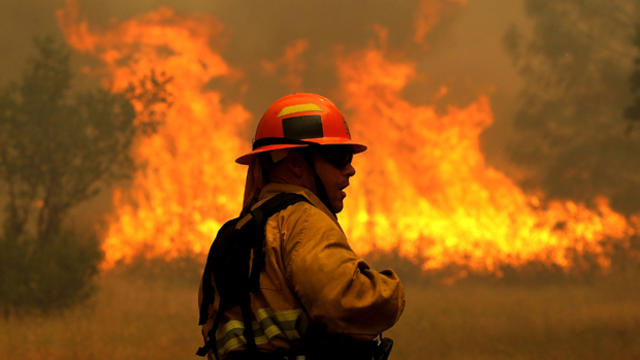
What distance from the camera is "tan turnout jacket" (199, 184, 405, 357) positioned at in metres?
3.29

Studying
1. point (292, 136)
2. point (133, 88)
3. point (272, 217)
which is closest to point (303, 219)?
point (272, 217)

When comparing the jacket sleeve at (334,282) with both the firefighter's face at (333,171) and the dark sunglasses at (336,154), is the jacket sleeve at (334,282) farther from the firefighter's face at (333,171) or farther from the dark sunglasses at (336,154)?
the dark sunglasses at (336,154)

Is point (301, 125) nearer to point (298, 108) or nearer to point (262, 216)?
point (298, 108)

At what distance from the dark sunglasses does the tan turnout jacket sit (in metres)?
0.49

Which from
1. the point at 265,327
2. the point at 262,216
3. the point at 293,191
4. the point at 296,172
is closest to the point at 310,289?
the point at 265,327

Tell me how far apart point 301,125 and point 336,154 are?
0.95 ft

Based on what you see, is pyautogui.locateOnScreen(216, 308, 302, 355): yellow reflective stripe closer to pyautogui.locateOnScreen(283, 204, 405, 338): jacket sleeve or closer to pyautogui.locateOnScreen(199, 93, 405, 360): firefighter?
pyautogui.locateOnScreen(199, 93, 405, 360): firefighter

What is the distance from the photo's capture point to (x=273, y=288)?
348 cm

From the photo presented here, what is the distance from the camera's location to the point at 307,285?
3.31m

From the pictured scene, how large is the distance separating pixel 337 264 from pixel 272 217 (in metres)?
0.51

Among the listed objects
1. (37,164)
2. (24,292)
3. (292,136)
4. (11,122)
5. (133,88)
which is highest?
(133,88)

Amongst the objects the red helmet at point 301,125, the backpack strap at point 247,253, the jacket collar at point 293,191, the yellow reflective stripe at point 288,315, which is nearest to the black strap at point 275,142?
the red helmet at point 301,125

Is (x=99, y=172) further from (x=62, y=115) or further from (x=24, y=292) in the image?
(x=24, y=292)

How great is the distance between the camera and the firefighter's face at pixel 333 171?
3.97m
